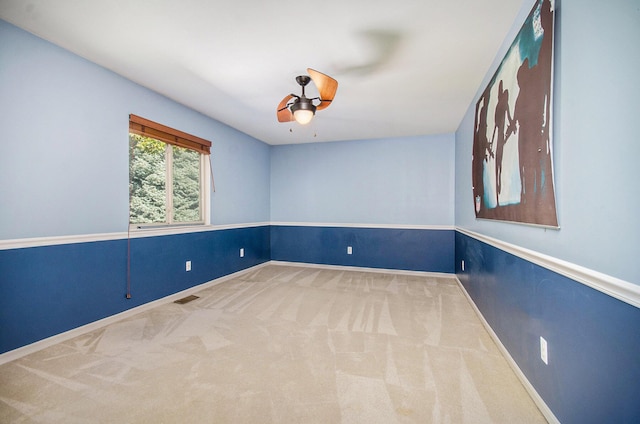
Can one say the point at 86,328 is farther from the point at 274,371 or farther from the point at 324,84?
the point at 324,84

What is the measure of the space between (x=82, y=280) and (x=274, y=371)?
1.93 metres

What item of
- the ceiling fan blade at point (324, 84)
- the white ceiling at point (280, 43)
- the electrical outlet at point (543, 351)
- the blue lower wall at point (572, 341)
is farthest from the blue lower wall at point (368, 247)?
the electrical outlet at point (543, 351)

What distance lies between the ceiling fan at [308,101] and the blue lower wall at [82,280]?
2085 millimetres

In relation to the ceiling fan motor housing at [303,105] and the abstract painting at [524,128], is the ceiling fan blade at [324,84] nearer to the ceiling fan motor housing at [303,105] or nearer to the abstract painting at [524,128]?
the ceiling fan motor housing at [303,105]

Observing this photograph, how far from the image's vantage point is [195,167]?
379 centimetres

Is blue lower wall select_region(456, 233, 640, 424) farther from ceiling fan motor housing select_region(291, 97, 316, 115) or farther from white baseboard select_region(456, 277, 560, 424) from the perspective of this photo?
ceiling fan motor housing select_region(291, 97, 316, 115)

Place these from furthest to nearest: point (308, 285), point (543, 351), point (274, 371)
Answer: point (308, 285) < point (274, 371) < point (543, 351)

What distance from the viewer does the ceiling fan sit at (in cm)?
205

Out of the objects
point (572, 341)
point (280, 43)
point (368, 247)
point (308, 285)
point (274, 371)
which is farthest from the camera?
Answer: point (368, 247)

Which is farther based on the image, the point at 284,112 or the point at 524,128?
the point at 284,112

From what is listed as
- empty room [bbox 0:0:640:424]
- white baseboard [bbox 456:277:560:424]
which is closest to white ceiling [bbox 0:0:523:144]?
empty room [bbox 0:0:640:424]

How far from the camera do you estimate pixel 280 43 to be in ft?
6.85

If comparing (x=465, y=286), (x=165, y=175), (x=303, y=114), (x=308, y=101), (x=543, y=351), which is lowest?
(x=465, y=286)

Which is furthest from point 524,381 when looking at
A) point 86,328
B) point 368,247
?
point 86,328
